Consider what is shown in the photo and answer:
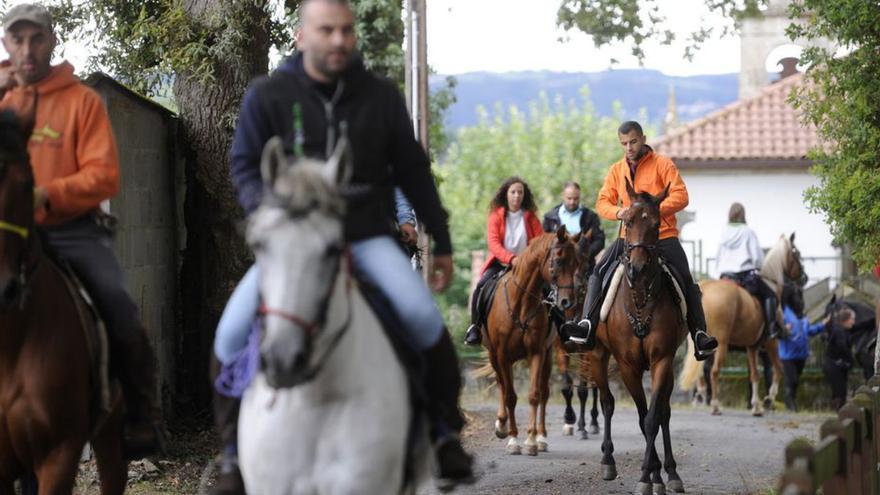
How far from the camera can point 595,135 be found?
8450 cm

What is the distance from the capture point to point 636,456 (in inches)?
659

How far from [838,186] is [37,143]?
926cm

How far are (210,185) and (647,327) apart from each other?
4.57 m

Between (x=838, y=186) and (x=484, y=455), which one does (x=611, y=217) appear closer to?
(x=838, y=186)

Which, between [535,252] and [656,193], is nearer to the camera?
[656,193]

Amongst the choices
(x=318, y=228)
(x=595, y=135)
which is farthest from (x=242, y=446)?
(x=595, y=135)

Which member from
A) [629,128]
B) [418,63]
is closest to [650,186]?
[629,128]

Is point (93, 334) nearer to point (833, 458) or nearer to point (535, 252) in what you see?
point (833, 458)

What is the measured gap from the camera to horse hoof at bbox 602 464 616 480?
14.5 metres

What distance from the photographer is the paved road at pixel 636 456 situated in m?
14.0

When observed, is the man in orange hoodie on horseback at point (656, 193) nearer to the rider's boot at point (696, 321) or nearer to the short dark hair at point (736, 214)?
the rider's boot at point (696, 321)

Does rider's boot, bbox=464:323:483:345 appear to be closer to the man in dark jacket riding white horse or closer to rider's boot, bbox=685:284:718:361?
rider's boot, bbox=685:284:718:361

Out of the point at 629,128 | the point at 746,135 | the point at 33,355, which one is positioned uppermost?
the point at 746,135

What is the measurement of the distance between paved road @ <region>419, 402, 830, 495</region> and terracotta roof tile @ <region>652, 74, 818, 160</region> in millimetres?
21833
